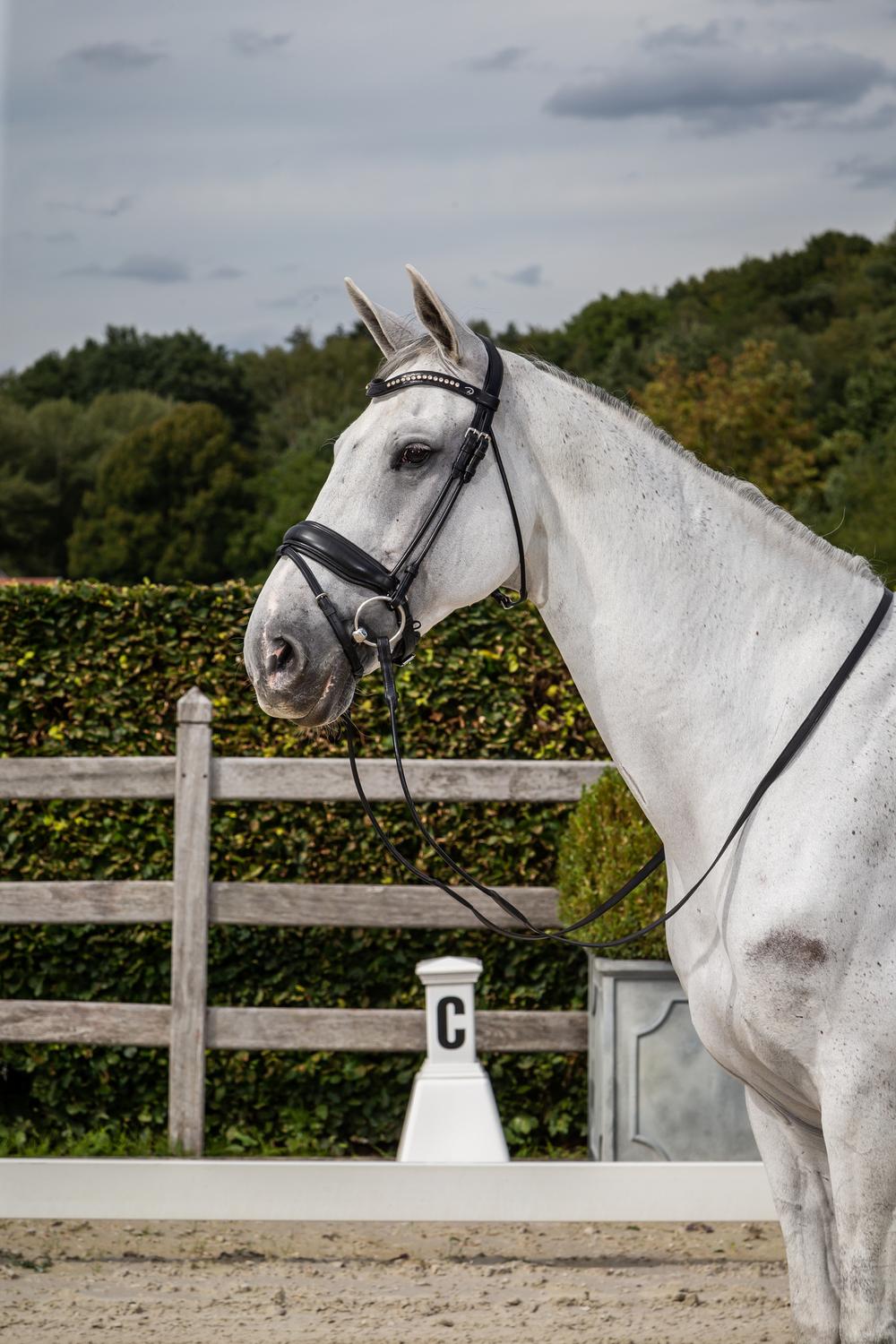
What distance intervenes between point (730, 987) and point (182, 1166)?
9.73 feet

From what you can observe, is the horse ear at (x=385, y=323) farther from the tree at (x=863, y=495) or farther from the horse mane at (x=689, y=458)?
the tree at (x=863, y=495)

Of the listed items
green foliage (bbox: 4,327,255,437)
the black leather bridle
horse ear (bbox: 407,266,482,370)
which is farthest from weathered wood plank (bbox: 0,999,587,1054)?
green foliage (bbox: 4,327,255,437)

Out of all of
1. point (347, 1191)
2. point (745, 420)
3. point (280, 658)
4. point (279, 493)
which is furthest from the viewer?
point (279, 493)

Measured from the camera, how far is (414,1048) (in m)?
4.78

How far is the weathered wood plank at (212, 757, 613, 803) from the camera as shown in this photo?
4812 millimetres

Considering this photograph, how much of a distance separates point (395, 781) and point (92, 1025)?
148 cm

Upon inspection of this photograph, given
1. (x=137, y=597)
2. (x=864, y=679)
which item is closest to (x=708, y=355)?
(x=137, y=597)

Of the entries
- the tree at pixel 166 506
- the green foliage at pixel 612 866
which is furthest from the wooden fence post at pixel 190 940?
the tree at pixel 166 506

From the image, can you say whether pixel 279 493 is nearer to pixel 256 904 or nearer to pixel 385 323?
pixel 256 904

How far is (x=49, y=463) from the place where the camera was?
55250mm

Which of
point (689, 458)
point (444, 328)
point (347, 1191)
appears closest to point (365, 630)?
point (444, 328)

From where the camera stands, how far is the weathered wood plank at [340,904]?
4.80m

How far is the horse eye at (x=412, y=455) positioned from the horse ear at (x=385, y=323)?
27 cm

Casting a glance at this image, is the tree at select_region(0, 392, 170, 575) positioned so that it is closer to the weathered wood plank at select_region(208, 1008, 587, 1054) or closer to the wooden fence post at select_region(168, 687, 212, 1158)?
the wooden fence post at select_region(168, 687, 212, 1158)
